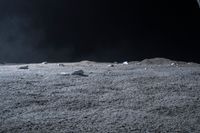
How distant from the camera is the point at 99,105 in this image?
2223mm

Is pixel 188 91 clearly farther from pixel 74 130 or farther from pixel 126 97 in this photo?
pixel 74 130

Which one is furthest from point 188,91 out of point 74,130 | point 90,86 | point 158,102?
point 74,130

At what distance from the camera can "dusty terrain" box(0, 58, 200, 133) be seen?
180 centimetres

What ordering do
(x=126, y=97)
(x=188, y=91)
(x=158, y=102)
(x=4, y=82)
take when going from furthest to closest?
(x=4, y=82) < (x=188, y=91) < (x=126, y=97) < (x=158, y=102)

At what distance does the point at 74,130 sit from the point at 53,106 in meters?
0.49

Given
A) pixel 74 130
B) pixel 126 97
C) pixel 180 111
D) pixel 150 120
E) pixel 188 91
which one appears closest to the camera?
pixel 74 130

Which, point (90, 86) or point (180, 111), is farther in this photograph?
point (90, 86)

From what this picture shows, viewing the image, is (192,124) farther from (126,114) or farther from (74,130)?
(74,130)

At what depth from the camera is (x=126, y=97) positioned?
8.05ft

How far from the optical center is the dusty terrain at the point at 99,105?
1.80m

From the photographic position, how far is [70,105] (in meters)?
2.22

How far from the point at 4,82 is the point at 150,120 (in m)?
1.60

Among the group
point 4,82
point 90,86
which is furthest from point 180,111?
point 4,82

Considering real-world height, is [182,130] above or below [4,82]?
below
